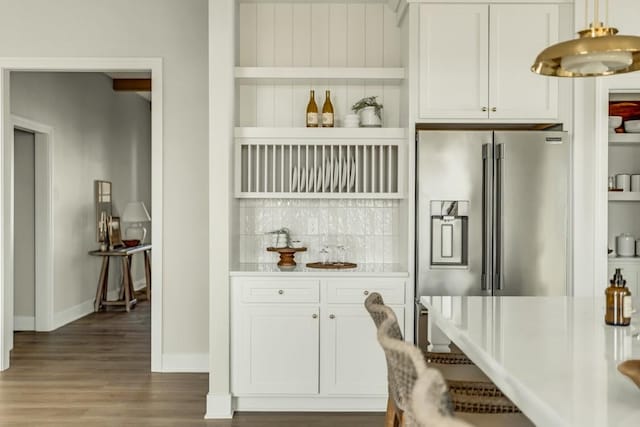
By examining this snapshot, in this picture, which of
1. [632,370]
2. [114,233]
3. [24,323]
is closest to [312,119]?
[632,370]

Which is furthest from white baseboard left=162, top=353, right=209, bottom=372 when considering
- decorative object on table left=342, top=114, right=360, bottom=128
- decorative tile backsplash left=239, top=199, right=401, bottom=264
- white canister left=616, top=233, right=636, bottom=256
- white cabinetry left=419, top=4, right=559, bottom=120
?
white canister left=616, top=233, right=636, bottom=256

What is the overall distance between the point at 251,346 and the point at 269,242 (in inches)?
34.2

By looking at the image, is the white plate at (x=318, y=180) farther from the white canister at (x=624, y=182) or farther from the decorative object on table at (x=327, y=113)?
the white canister at (x=624, y=182)

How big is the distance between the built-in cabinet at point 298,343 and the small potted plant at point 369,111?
1.17 m

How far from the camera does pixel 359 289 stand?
359 cm

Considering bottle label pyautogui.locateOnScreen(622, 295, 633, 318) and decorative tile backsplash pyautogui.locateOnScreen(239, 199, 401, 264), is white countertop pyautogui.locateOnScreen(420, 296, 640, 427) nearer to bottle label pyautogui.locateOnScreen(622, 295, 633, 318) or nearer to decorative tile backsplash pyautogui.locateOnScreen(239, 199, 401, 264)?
bottle label pyautogui.locateOnScreen(622, 295, 633, 318)

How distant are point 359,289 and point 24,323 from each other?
3999 mm

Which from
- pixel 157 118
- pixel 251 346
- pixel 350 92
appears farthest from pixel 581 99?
pixel 157 118

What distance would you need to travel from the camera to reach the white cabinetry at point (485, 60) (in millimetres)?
3582

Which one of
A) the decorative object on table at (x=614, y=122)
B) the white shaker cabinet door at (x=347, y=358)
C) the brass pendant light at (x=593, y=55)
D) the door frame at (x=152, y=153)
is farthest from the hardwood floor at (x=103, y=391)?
the decorative object on table at (x=614, y=122)

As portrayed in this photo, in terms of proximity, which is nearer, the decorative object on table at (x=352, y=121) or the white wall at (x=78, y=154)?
the decorative object on table at (x=352, y=121)

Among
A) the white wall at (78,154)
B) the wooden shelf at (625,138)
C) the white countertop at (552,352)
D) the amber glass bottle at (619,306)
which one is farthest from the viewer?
the white wall at (78,154)

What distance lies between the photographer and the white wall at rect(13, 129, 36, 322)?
5.89 meters

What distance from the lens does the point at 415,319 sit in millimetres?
3590
